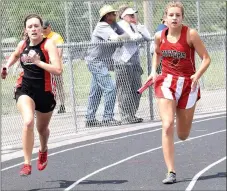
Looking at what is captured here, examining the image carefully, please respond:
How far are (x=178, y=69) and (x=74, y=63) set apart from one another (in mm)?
6680

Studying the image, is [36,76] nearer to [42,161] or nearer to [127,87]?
[42,161]

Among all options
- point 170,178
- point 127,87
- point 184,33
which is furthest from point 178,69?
point 127,87

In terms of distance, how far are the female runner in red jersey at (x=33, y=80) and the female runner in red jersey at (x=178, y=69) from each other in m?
0.89

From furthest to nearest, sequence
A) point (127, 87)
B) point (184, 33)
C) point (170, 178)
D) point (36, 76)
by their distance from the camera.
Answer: point (127, 87), point (170, 178), point (36, 76), point (184, 33)

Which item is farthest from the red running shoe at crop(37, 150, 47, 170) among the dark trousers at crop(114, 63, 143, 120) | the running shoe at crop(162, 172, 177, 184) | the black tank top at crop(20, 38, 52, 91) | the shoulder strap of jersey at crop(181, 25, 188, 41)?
the dark trousers at crop(114, 63, 143, 120)

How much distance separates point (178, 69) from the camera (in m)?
7.50

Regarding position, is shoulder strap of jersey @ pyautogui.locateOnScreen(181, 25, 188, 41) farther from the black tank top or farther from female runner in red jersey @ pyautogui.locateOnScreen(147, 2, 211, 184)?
the black tank top

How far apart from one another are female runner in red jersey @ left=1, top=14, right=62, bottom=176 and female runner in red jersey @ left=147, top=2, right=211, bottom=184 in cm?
89

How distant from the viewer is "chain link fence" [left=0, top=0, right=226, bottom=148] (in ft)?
43.6

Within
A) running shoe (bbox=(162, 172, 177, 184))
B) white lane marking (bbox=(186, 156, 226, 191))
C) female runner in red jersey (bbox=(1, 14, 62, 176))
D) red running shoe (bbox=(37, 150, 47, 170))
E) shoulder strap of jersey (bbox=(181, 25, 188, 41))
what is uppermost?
shoulder strap of jersey (bbox=(181, 25, 188, 41))

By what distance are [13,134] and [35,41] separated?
5.56 m

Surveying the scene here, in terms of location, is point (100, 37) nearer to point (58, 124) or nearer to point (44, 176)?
point (58, 124)

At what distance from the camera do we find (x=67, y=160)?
36.8 ft

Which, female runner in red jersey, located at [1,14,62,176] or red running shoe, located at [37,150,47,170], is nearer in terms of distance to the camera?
female runner in red jersey, located at [1,14,62,176]
